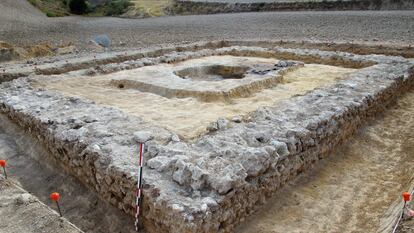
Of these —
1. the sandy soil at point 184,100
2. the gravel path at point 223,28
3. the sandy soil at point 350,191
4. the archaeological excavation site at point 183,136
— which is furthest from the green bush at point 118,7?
the sandy soil at point 350,191

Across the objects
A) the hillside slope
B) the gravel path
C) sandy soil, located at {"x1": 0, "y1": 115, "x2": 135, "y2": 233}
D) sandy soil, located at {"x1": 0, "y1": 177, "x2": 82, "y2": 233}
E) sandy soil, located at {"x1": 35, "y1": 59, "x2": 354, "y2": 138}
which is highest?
the hillside slope

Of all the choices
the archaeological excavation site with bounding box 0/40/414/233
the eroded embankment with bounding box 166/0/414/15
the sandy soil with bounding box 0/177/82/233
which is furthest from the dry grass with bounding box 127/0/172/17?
the sandy soil with bounding box 0/177/82/233

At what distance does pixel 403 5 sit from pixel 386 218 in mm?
17139

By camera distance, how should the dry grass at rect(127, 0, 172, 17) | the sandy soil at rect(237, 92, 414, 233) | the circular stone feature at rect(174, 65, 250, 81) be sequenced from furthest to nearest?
1. the dry grass at rect(127, 0, 172, 17)
2. the circular stone feature at rect(174, 65, 250, 81)
3. the sandy soil at rect(237, 92, 414, 233)

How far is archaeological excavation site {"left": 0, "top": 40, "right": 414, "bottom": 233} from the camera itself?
398 centimetres

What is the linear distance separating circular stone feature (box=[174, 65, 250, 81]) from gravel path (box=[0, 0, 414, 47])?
6053mm

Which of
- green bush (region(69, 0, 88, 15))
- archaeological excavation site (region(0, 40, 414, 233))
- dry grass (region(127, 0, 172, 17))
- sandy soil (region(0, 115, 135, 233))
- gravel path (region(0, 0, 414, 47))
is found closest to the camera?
sandy soil (region(0, 115, 135, 233))

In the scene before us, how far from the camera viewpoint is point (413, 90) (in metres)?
9.48

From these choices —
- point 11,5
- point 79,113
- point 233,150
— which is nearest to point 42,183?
point 79,113

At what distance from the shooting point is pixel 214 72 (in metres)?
10.6

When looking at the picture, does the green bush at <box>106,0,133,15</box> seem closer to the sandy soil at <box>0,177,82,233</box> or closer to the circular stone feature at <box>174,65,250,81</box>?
the circular stone feature at <box>174,65,250,81</box>

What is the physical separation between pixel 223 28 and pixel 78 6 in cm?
1616

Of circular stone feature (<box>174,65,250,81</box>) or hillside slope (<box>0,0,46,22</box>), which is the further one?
hillside slope (<box>0,0,46,22</box>)

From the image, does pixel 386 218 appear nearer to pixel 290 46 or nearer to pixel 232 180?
pixel 232 180
